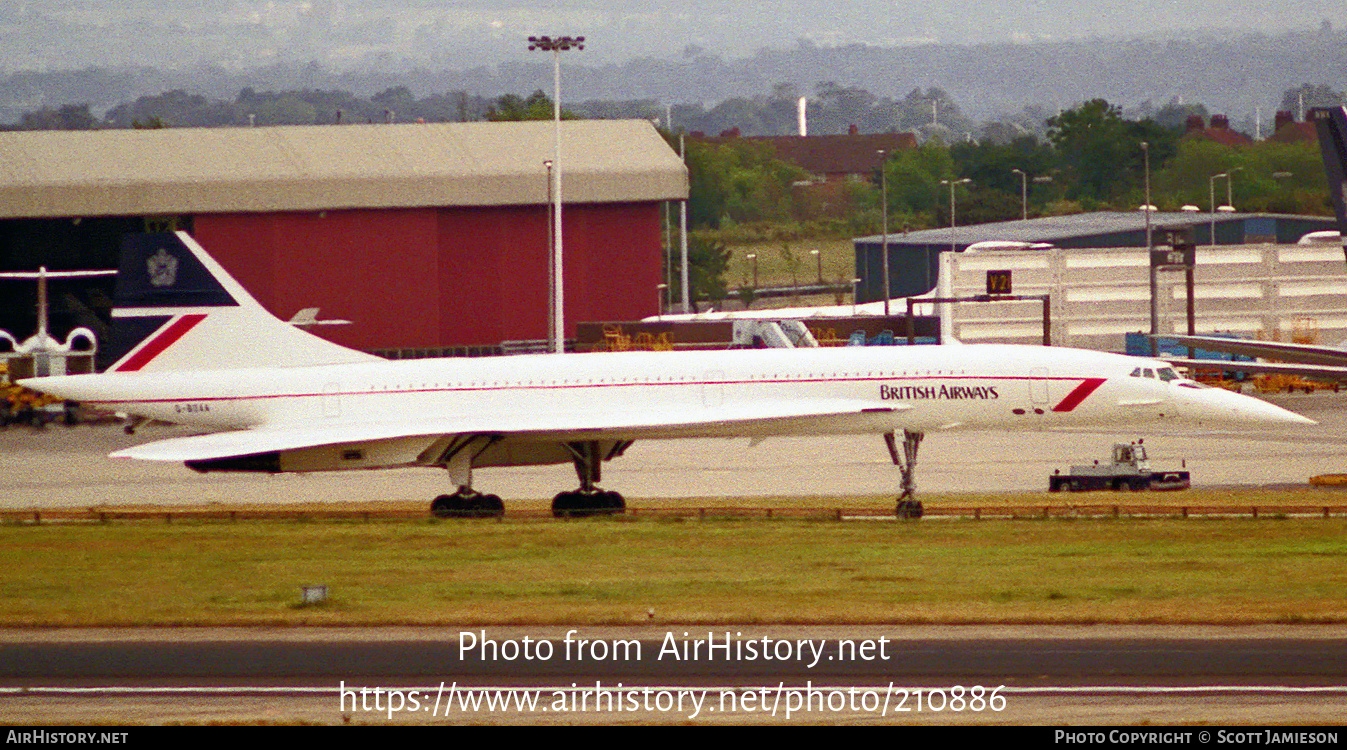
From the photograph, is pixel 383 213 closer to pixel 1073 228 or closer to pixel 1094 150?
pixel 1073 228

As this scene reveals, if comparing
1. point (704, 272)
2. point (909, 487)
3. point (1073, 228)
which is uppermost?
point (1073, 228)

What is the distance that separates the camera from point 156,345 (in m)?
34.4

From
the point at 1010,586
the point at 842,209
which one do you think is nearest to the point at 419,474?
the point at 1010,586

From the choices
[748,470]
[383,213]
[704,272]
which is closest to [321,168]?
[383,213]

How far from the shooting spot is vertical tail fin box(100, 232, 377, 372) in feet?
113

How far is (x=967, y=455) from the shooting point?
46.7m

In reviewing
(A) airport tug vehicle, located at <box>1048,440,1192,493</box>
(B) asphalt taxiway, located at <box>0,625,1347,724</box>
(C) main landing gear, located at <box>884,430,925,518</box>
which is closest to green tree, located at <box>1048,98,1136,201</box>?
(A) airport tug vehicle, located at <box>1048,440,1192,493</box>

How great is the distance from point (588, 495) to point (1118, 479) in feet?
43.8

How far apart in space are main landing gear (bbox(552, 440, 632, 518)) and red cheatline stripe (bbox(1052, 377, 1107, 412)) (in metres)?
8.89

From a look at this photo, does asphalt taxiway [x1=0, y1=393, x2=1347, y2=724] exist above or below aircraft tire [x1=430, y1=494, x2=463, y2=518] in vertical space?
below

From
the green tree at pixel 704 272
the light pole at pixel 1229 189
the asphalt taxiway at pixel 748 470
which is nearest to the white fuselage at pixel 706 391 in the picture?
the asphalt taxiway at pixel 748 470

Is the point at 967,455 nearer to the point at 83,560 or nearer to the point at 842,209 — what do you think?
the point at 83,560

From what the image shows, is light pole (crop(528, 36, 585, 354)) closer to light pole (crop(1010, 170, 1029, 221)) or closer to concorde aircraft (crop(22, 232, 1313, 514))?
concorde aircraft (crop(22, 232, 1313, 514))
